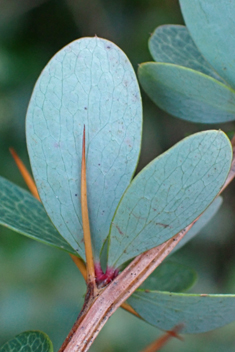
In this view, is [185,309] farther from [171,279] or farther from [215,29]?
[215,29]

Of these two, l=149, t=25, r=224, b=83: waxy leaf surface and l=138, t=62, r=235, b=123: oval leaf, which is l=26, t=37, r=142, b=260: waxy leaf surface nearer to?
l=138, t=62, r=235, b=123: oval leaf

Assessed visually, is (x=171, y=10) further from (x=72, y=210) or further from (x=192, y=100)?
(x=72, y=210)

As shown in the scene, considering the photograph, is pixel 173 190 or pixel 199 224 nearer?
pixel 173 190

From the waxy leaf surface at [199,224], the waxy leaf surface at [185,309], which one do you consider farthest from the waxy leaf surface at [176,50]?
the waxy leaf surface at [185,309]

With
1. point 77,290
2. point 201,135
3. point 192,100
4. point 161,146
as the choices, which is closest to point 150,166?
point 201,135

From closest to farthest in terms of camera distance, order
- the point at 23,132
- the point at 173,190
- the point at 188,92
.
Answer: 1. the point at 173,190
2. the point at 188,92
3. the point at 23,132

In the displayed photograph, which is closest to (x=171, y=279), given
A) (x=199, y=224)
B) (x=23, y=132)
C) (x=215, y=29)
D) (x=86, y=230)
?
(x=199, y=224)
